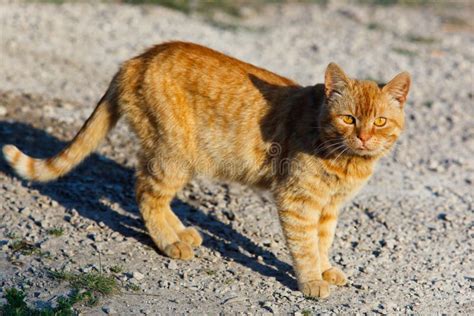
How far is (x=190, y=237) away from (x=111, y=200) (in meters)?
0.96

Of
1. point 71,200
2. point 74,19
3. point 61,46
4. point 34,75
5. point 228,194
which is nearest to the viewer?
point 71,200

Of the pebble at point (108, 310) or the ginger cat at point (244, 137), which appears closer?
the pebble at point (108, 310)

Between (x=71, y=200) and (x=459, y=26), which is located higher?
(x=459, y=26)

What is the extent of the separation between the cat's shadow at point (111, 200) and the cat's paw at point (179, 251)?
245mm

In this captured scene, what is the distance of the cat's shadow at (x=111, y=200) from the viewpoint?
5.57 meters

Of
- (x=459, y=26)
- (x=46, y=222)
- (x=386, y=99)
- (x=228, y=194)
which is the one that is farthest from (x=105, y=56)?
(x=459, y=26)

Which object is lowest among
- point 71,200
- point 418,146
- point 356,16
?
point 71,200

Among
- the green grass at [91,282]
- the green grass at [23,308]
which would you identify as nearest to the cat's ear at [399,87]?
the green grass at [91,282]

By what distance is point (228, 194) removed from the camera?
21.7ft

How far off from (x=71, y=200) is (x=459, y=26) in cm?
922

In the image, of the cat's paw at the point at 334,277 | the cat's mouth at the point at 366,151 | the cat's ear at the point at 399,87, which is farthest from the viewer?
the cat's paw at the point at 334,277

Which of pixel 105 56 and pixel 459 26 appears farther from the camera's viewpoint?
pixel 459 26

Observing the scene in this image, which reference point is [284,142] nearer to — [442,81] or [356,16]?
[442,81]

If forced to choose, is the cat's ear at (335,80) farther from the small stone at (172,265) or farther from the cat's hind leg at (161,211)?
the small stone at (172,265)
